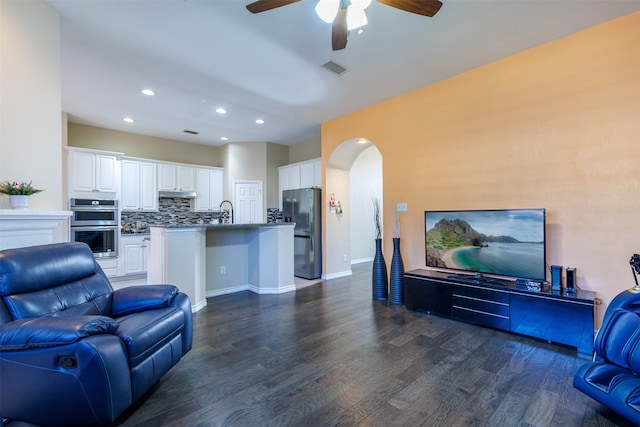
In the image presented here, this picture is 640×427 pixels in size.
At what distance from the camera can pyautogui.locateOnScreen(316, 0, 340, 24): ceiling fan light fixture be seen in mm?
2186

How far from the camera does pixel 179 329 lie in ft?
6.84

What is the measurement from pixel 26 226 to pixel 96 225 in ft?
11.3

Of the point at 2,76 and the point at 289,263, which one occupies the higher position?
the point at 2,76

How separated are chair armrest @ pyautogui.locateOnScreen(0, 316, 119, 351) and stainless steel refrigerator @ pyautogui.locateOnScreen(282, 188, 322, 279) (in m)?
4.04

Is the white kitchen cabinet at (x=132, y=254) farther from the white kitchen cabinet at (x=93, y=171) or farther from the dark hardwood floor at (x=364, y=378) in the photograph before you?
the dark hardwood floor at (x=364, y=378)

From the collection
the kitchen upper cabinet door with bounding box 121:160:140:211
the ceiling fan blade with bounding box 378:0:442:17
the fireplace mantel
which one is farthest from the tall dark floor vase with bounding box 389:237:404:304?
the kitchen upper cabinet door with bounding box 121:160:140:211

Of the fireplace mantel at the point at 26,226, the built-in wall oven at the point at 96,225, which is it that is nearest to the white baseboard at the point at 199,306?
the fireplace mantel at the point at 26,226

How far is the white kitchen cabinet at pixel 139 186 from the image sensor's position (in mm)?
5652

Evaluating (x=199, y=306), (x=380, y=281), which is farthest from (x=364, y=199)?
(x=199, y=306)

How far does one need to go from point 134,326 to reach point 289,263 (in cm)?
286

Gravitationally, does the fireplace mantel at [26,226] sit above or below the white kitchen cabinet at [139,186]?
below

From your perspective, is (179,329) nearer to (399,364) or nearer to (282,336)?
(282,336)

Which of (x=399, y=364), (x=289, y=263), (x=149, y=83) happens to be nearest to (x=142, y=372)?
(x=399, y=364)

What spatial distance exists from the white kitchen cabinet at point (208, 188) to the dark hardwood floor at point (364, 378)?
3.93m
